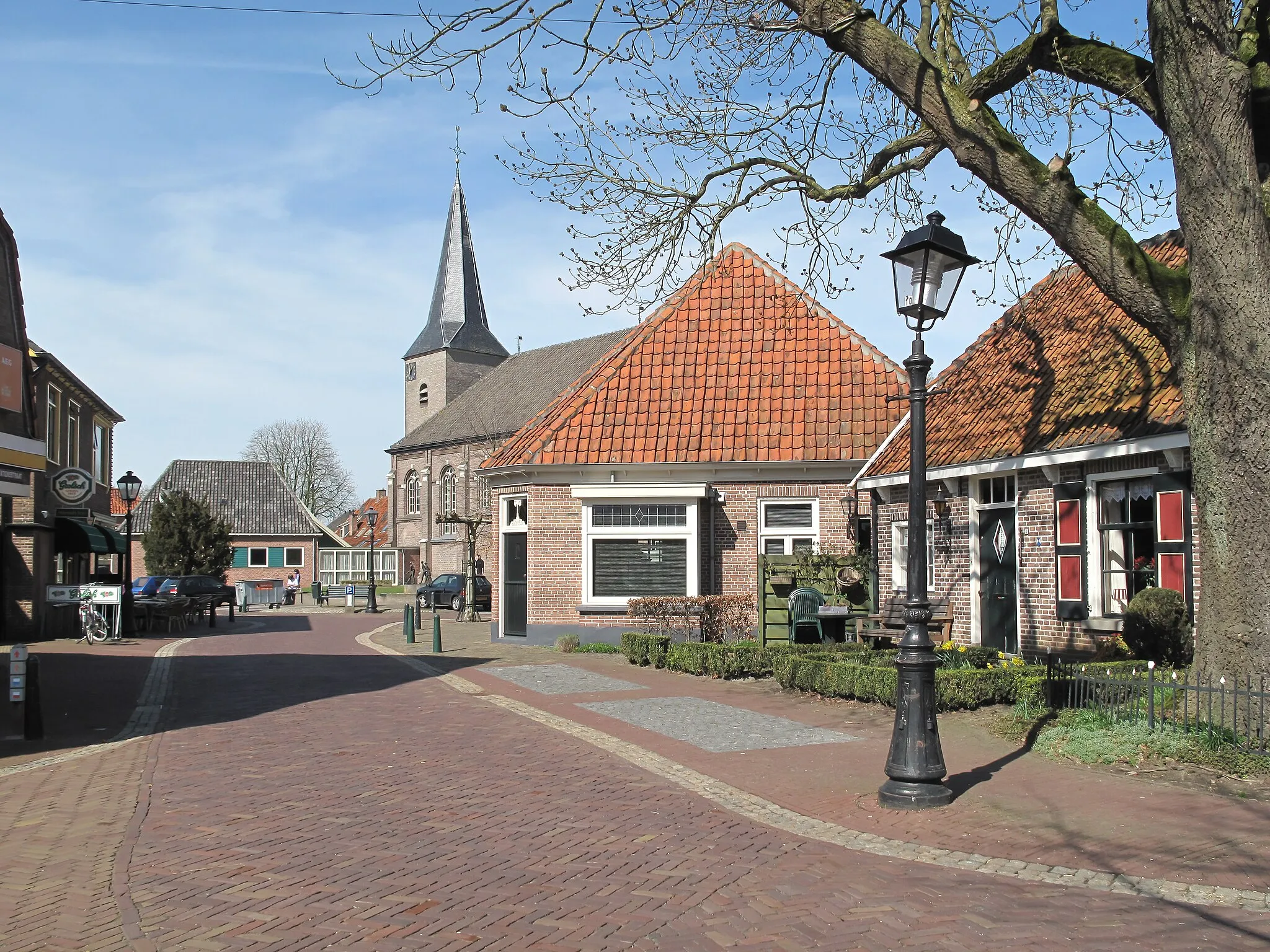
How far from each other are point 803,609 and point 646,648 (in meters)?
2.73

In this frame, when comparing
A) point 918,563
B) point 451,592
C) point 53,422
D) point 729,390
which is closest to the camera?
point 918,563

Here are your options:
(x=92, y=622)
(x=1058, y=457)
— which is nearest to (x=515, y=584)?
(x=92, y=622)

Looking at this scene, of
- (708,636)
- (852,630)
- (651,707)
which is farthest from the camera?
(708,636)

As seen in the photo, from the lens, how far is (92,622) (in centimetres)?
2397

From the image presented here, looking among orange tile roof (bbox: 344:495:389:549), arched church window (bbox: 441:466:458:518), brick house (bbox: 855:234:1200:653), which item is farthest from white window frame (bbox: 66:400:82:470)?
→ orange tile roof (bbox: 344:495:389:549)

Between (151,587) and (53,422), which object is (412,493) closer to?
(151,587)

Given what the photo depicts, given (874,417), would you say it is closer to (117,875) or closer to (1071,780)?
(1071,780)

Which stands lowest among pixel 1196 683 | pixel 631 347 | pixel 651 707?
pixel 651 707

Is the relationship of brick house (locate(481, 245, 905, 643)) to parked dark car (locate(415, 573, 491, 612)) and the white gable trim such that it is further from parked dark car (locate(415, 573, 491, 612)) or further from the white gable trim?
parked dark car (locate(415, 573, 491, 612))

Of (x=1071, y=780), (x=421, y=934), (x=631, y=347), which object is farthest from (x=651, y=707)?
(x=631, y=347)

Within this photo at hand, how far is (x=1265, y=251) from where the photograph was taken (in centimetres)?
857

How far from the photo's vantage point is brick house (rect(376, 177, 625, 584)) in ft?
196

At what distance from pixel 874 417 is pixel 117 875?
15951 millimetres

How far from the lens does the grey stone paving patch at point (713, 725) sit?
34.3ft
